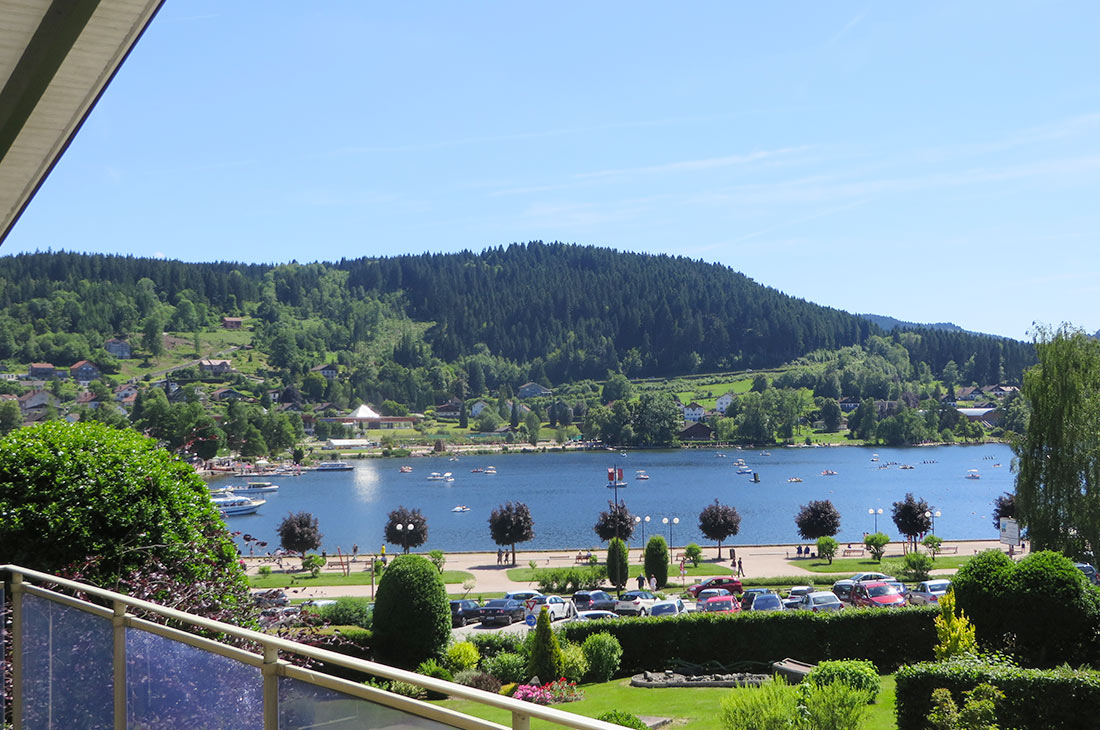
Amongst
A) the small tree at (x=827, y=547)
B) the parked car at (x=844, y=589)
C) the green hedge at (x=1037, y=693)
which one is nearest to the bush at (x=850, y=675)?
the green hedge at (x=1037, y=693)

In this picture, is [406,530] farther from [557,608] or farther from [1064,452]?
[1064,452]

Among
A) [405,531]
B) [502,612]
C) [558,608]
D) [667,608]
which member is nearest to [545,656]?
[667,608]

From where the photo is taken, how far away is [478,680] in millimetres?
18156

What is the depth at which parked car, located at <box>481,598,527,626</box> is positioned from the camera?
99.5 feet

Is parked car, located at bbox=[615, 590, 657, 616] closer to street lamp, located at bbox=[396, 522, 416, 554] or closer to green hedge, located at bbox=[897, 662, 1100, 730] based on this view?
green hedge, located at bbox=[897, 662, 1100, 730]

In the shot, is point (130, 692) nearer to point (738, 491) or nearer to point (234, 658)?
point (234, 658)

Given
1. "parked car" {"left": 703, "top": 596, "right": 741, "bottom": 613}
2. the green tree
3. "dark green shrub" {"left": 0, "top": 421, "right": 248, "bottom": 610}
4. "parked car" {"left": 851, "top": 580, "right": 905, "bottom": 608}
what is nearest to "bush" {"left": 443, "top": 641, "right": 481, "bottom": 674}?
"parked car" {"left": 703, "top": 596, "right": 741, "bottom": 613}

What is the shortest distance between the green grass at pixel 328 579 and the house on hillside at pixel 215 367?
12963cm

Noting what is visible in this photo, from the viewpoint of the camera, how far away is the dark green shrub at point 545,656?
19.2m

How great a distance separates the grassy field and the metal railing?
9358 mm

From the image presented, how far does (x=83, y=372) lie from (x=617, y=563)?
469ft

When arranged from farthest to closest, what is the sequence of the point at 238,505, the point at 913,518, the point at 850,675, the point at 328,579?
the point at 238,505 < the point at 913,518 < the point at 328,579 < the point at 850,675

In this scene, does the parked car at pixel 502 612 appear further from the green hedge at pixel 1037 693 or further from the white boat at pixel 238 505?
the white boat at pixel 238 505

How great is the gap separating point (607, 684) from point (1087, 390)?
22.7m
